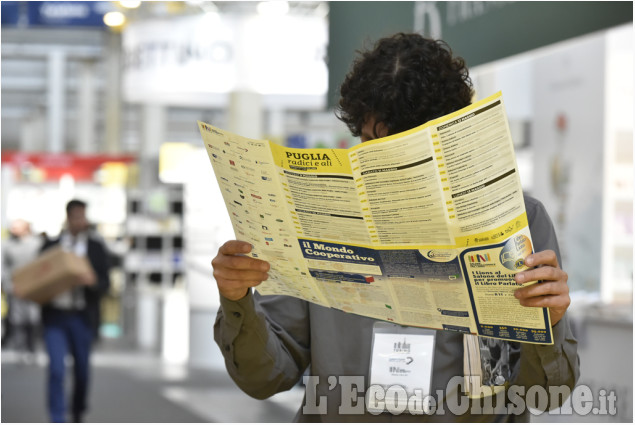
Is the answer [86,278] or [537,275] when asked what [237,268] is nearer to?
[537,275]

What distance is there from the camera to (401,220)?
4.43ft

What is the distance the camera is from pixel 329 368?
1663 mm

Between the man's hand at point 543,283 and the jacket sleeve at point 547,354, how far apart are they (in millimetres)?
116

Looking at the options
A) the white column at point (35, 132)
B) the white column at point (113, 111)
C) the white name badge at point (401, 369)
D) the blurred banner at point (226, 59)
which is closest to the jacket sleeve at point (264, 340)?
the white name badge at point (401, 369)

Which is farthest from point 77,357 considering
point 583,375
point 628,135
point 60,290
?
point 628,135

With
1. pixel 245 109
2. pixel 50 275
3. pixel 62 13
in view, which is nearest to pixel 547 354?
pixel 50 275

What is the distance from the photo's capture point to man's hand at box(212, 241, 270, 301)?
1.51 metres

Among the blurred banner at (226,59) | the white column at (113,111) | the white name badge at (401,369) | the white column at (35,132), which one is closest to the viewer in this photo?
the white name badge at (401,369)

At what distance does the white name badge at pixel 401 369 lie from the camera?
1567 mm

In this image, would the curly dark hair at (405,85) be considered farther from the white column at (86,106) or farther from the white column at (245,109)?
the white column at (86,106)

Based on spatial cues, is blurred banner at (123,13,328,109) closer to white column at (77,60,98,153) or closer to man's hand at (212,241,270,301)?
man's hand at (212,241,270,301)

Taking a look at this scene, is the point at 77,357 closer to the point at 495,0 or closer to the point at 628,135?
the point at 628,135

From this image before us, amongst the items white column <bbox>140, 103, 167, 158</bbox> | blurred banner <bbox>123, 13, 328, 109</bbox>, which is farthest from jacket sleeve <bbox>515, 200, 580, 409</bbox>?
white column <bbox>140, 103, 167, 158</bbox>

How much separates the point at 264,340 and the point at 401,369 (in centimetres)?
26
